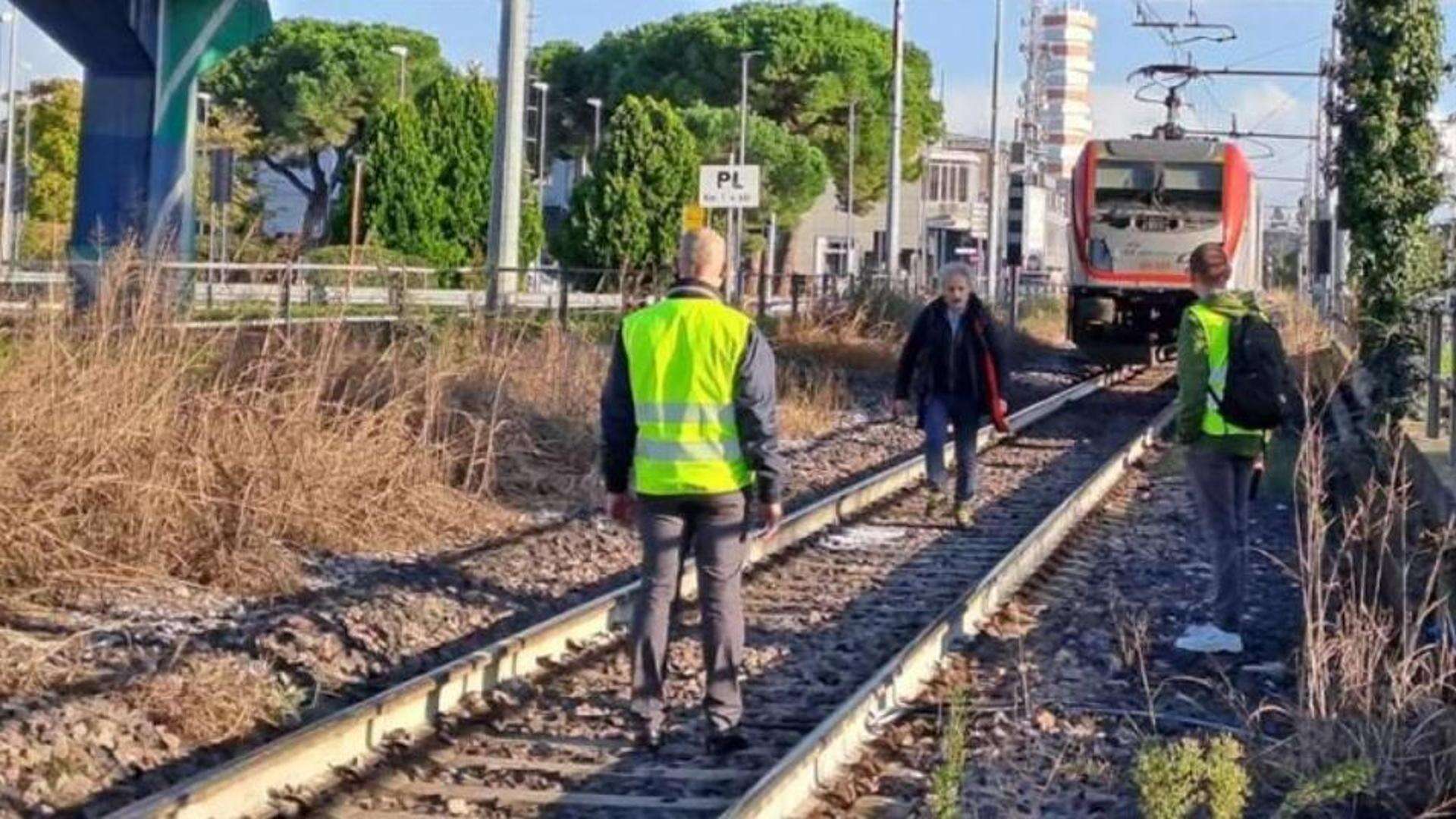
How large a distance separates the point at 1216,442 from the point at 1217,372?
0.98 ft

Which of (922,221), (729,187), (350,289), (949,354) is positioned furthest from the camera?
(922,221)

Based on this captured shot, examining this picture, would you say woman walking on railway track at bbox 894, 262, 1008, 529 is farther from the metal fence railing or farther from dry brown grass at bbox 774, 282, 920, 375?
dry brown grass at bbox 774, 282, 920, 375

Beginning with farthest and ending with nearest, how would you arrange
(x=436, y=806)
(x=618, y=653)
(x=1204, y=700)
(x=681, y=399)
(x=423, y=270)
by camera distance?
(x=423, y=270), (x=618, y=653), (x=1204, y=700), (x=681, y=399), (x=436, y=806)

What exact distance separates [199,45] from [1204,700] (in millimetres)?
24074

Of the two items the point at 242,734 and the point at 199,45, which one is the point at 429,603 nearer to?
the point at 242,734

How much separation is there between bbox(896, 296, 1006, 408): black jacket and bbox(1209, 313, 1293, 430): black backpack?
4.77 meters

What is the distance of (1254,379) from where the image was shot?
10336 mm

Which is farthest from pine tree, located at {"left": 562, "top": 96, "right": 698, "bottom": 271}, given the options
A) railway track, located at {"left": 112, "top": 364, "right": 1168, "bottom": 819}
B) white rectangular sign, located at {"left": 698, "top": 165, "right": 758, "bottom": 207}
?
railway track, located at {"left": 112, "top": 364, "right": 1168, "bottom": 819}

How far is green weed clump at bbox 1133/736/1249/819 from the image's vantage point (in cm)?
705

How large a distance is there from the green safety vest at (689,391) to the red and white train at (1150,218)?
2234 centimetres

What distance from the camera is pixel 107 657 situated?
9633mm

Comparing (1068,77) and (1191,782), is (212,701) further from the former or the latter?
(1068,77)

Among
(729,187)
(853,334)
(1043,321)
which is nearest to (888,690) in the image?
(729,187)

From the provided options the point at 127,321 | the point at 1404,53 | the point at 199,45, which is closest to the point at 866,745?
the point at 127,321
